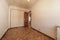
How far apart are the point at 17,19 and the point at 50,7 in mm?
4665

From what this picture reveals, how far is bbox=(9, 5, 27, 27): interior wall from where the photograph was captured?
7704mm

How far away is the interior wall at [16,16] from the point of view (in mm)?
7704

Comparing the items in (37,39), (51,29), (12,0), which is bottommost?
(37,39)

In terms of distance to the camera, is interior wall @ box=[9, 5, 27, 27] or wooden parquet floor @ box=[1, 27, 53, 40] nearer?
wooden parquet floor @ box=[1, 27, 53, 40]

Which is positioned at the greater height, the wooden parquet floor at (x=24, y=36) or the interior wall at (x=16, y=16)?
the interior wall at (x=16, y=16)

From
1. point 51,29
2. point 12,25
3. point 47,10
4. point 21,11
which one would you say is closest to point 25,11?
point 21,11

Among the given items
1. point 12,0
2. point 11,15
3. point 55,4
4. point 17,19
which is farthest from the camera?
point 17,19

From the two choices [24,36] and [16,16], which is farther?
[16,16]

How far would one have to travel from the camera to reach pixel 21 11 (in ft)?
28.1

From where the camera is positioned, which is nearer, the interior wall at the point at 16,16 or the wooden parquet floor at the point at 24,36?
the wooden parquet floor at the point at 24,36

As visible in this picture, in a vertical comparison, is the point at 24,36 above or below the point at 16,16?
below

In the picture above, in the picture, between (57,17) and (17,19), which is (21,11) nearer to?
(17,19)

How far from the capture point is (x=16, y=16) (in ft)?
26.7

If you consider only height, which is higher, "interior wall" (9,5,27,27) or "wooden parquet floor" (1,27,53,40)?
"interior wall" (9,5,27,27)
